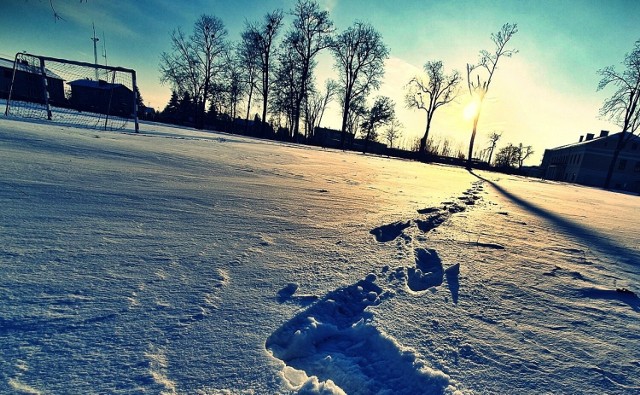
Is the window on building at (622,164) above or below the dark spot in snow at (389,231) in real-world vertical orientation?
above

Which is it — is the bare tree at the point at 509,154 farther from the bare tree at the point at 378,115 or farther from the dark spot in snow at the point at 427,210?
the dark spot in snow at the point at 427,210

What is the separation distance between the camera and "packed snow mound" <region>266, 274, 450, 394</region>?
786 millimetres

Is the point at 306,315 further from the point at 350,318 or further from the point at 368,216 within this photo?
the point at 368,216

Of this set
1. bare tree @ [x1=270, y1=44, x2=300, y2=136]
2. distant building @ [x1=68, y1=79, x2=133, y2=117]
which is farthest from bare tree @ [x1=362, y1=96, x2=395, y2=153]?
distant building @ [x1=68, y1=79, x2=133, y2=117]

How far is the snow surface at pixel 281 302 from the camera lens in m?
0.75

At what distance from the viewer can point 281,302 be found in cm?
107

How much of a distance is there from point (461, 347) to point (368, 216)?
1.48 meters

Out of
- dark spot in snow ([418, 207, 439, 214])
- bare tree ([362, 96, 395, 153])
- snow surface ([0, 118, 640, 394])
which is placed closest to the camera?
snow surface ([0, 118, 640, 394])

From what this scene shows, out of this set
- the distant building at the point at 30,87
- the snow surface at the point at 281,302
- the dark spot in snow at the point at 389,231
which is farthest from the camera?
the distant building at the point at 30,87

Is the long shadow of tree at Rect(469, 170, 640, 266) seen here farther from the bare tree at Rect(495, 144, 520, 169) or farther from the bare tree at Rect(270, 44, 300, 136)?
the bare tree at Rect(495, 144, 520, 169)

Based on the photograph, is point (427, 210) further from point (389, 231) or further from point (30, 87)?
point (30, 87)

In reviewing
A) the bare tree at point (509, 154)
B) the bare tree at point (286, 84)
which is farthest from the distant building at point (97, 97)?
the bare tree at point (509, 154)

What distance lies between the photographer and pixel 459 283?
138 centimetres

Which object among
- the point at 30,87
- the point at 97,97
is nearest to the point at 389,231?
the point at 30,87
